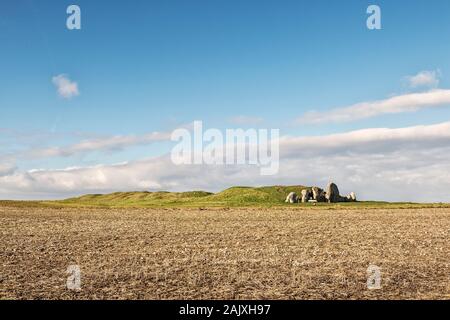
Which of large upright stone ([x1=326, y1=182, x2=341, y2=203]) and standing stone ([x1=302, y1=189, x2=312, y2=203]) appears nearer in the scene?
large upright stone ([x1=326, y1=182, x2=341, y2=203])

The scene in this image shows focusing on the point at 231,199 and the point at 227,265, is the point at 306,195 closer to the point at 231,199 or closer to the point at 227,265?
the point at 231,199

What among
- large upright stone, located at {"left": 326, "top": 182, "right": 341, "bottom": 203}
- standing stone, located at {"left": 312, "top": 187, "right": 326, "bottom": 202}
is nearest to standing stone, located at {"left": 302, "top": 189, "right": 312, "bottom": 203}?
standing stone, located at {"left": 312, "top": 187, "right": 326, "bottom": 202}

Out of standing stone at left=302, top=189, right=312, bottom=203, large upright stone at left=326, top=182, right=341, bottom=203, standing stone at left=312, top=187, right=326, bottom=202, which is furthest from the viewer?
standing stone at left=312, top=187, right=326, bottom=202

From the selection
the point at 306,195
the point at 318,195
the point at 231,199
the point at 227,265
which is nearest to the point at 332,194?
the point at 318,195

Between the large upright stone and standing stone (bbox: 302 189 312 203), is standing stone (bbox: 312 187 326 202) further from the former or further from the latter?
the large upright stone

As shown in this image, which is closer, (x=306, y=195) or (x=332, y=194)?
(x=332, y=194)

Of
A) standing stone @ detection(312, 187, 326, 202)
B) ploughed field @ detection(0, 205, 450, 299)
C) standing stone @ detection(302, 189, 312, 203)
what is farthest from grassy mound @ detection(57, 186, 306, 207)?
ploughed field @ detection(0, 205, 450, 299)

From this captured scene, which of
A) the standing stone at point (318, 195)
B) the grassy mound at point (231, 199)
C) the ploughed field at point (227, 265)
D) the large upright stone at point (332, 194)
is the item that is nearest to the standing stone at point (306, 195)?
the standing stone at point (318, 195)

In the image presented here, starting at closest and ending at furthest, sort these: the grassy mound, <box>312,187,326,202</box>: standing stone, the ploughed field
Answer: the ploughed field < the grassy mound < <box>312,187,326,202</box>: standing stone

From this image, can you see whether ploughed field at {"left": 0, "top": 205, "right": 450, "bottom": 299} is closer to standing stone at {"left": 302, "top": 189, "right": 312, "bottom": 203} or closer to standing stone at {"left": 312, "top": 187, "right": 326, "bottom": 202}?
standing stone at {"left": 302, "top": 189, "right": 312, "bottom": 203}

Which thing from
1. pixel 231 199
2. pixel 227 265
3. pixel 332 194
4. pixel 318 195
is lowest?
pixel 231 199

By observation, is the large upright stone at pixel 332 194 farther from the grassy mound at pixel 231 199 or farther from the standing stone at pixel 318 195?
the grassy mound at pixel 231 199

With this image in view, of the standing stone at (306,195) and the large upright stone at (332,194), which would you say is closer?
the large upright stone at (332,194)
